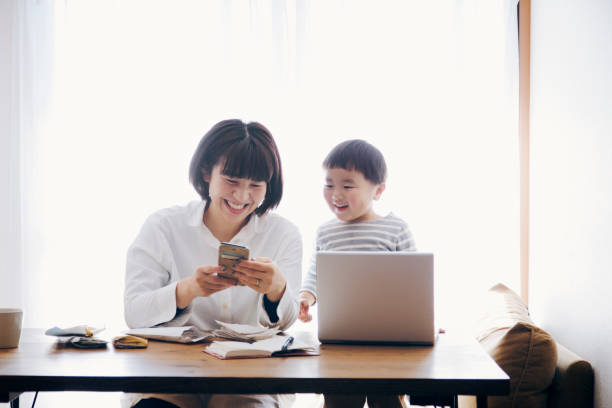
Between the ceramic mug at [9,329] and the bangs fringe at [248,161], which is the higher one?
the bangs fringe at [248,161]

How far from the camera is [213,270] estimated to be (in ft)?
4.95

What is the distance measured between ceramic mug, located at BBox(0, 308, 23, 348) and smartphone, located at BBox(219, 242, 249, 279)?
1.82ft

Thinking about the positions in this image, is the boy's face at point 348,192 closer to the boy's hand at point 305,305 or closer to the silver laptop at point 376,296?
the boy's hand at point 305,305

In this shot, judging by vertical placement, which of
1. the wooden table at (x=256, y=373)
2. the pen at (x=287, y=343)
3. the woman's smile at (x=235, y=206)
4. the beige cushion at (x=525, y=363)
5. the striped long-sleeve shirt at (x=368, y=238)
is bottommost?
the beige cushion at (x=525, y=363)

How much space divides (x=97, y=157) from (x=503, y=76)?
2316 mm

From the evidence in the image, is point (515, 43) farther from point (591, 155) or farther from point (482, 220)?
point (591, 155)

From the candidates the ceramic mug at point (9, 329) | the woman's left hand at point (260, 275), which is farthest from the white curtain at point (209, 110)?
the ceramic mug at point (9, 329)

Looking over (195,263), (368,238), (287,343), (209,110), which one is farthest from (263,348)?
(209,110)

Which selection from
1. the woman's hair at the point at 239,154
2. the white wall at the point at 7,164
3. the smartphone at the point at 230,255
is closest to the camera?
the smartphone at the point at 230,255

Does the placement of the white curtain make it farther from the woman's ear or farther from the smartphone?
the smartphone

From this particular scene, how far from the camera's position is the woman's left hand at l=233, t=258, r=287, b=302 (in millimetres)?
1520

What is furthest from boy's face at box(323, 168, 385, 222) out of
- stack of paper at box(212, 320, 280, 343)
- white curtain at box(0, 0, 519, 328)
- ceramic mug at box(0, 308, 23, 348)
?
ceramic mug at box(0, 308, 23, 348)

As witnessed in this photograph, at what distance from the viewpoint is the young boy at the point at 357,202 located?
215 cm

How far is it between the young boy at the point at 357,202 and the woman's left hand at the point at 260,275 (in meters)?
0.51
